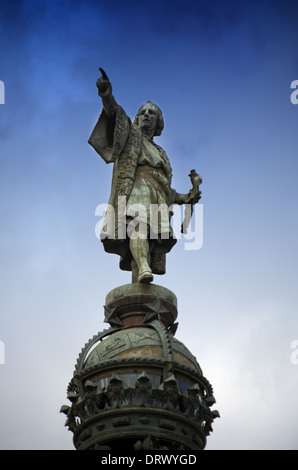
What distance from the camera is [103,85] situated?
1343 centimetres

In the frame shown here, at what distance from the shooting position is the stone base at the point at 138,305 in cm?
1338

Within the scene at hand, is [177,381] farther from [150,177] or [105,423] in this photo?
[150,177]

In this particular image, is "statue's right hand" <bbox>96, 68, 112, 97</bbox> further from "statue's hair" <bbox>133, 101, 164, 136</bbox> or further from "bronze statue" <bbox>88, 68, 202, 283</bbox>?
"statue's hair" <bbox>133, 101, 164, 136</bbox>

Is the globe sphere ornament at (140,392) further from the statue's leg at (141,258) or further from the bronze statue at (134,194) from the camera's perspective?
the bronze statue at (134,194)

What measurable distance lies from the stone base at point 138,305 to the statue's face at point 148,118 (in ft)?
11.8

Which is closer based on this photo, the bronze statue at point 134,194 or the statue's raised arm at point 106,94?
the statue's raised arm at point 106,94

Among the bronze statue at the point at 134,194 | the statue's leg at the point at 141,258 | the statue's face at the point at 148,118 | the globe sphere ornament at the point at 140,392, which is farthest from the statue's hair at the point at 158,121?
the globe sphere ornament at the point at 140,392

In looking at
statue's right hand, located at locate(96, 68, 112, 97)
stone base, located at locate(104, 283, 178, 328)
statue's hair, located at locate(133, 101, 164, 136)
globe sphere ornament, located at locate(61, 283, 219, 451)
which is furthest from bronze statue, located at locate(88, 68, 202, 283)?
globe sphere ornament, located at locate(61, 283, 219, 451)

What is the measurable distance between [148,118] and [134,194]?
1929 millimetres

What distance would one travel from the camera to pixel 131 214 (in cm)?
1407

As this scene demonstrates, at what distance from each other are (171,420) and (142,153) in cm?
541

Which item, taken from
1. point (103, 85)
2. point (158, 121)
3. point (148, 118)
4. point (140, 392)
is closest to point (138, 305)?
point (140, 392)

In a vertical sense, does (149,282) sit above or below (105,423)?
above
